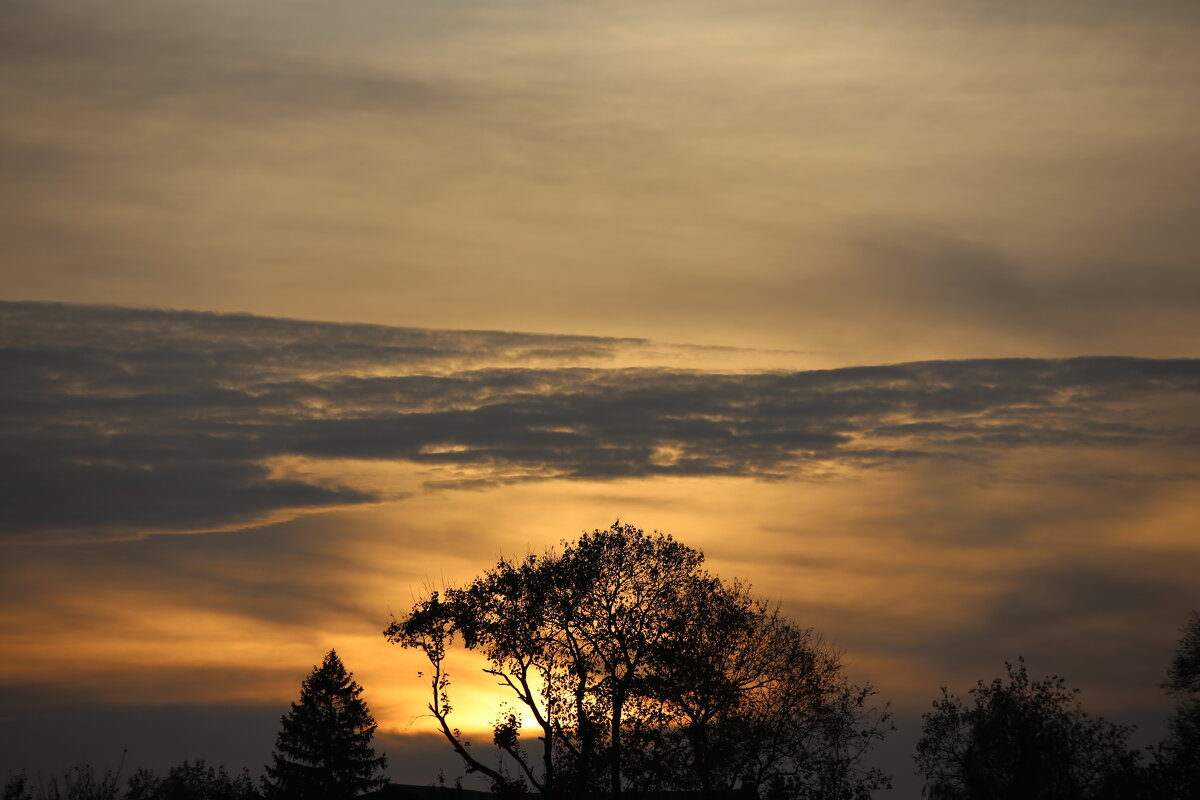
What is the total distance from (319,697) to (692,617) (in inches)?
2071

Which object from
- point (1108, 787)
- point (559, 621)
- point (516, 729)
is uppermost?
point (559, 621)

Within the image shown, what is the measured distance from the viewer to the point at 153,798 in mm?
110438

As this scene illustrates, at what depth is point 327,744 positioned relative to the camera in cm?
10106

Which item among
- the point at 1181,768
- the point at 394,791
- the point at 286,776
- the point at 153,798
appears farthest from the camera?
the point at 153,798

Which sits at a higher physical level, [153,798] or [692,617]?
[692,617]

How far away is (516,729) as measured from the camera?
2343 inches

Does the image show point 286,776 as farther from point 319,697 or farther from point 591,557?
point 591,557

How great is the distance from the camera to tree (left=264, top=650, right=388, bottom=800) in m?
99.0

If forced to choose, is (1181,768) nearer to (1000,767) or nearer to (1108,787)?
(1108,787)

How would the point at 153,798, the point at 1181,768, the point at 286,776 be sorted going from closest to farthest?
the point at 1181,768, the point at 286,776, the point at 153,798

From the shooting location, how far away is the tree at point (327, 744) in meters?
99.0

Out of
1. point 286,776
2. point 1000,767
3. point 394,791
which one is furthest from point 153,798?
point 1000,767

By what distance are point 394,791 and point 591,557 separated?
1429 inches

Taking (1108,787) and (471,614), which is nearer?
(471,614)
